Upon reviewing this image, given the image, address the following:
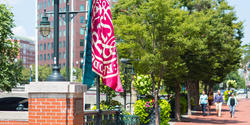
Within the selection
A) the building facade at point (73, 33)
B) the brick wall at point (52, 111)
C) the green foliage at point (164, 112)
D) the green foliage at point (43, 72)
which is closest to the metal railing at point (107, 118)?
the brick wall at point (52, 111)

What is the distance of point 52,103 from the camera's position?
7852 millimetres

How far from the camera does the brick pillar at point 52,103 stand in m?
7.82

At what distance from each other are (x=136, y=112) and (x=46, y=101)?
36.3 ft

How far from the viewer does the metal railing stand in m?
9.96

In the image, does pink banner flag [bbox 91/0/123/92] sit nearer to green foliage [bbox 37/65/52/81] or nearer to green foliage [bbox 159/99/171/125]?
green foliage [bbox 159/99/171/125]

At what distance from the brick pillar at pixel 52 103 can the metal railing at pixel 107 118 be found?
1.88 metres

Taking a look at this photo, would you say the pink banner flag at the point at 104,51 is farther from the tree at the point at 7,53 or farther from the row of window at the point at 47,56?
the row of window at the point at 47,56

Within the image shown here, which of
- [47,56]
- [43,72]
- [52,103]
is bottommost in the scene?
[52,103]

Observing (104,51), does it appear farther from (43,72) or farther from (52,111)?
(43,72)

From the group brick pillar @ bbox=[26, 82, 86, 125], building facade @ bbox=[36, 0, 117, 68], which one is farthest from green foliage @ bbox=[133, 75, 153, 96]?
building facade @ bbox=[36, 0, 117, 68]

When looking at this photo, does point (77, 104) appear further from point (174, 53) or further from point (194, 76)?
point (194, 76)

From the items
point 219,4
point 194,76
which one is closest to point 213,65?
point 194,76

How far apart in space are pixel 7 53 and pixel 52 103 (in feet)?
80.7

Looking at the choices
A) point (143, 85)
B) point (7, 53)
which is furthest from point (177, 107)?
point (7, 53)
